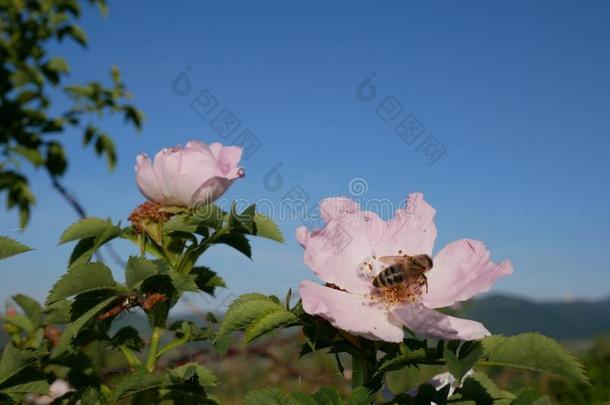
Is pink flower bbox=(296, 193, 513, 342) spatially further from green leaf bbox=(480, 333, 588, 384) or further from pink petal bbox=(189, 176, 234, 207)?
pink petal bbox=(189, 176, 234, 207)

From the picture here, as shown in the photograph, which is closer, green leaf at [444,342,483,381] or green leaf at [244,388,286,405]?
green leaf at [444,342,483,381]

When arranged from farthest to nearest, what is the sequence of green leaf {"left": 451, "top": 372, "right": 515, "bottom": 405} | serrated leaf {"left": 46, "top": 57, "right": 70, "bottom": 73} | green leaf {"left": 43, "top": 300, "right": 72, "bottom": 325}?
serrated leaf {"left": 46, "top": 57, "right": 70, "bottom": 73} → green leaf {"left": 43, "top": 300, "right": 72, "bottom": 325} → green leaf {"left": 451, "top": 372, "right": 515, "bottom": 405}

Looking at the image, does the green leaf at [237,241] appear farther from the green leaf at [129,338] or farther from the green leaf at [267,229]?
the green leaf at [129,338]

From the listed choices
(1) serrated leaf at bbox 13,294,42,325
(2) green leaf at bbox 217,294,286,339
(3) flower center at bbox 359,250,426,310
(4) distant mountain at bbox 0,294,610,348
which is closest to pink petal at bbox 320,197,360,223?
(3) flower center at bbox 359,250,426,310

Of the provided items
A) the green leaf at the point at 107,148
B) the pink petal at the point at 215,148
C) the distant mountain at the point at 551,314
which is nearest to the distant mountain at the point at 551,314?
the distant mountain at the point at 551,314

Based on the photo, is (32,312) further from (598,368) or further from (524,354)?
(598,368)

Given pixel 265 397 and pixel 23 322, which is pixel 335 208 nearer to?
pixel 265 397

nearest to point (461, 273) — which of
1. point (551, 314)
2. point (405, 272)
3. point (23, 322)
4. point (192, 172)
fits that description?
point (405, 272)

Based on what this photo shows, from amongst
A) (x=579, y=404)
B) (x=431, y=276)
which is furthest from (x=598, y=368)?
(x=431, y=276)
